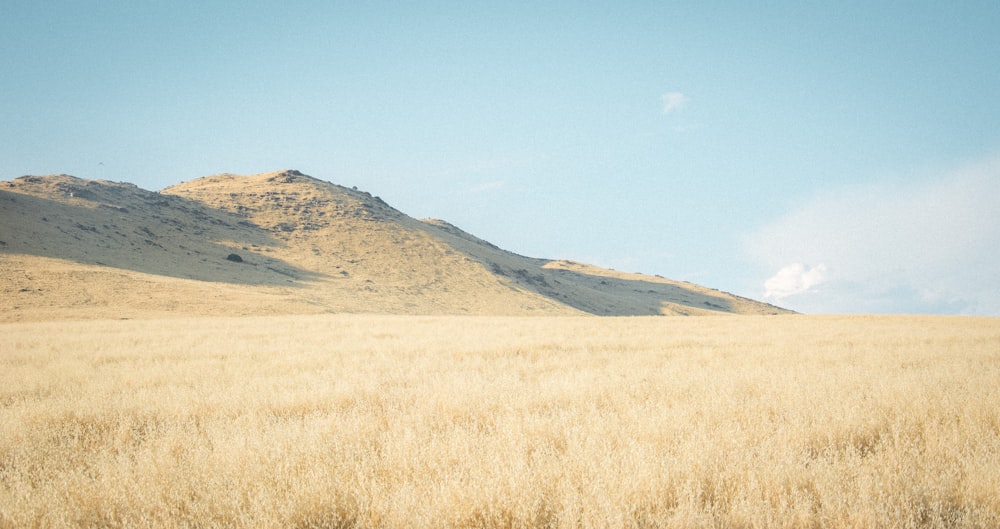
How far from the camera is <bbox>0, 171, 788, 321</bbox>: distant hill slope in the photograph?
38.2 metres

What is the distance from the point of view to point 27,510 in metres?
3.06

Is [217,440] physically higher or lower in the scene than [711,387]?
lower

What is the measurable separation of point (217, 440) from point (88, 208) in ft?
269

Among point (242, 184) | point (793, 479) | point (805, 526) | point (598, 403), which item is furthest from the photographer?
point (242, 184)

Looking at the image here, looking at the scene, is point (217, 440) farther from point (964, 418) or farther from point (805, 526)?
point (964, 418)

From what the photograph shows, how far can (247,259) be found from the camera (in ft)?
206

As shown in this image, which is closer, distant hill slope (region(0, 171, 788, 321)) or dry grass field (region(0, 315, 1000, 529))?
dry grass field (region(0, 315, 1000, 529))

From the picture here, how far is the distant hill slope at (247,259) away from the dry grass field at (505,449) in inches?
1337

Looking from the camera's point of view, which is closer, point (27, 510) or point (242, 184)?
point (27, 510)

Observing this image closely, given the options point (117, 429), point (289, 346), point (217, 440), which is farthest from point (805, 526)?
point (289, 346)

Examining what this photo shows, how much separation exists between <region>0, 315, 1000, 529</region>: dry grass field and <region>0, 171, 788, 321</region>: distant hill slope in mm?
33972

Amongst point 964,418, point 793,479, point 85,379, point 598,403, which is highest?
point 964,418

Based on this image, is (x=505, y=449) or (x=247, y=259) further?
(x=247, y=259)

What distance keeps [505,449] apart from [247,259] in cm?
6944
